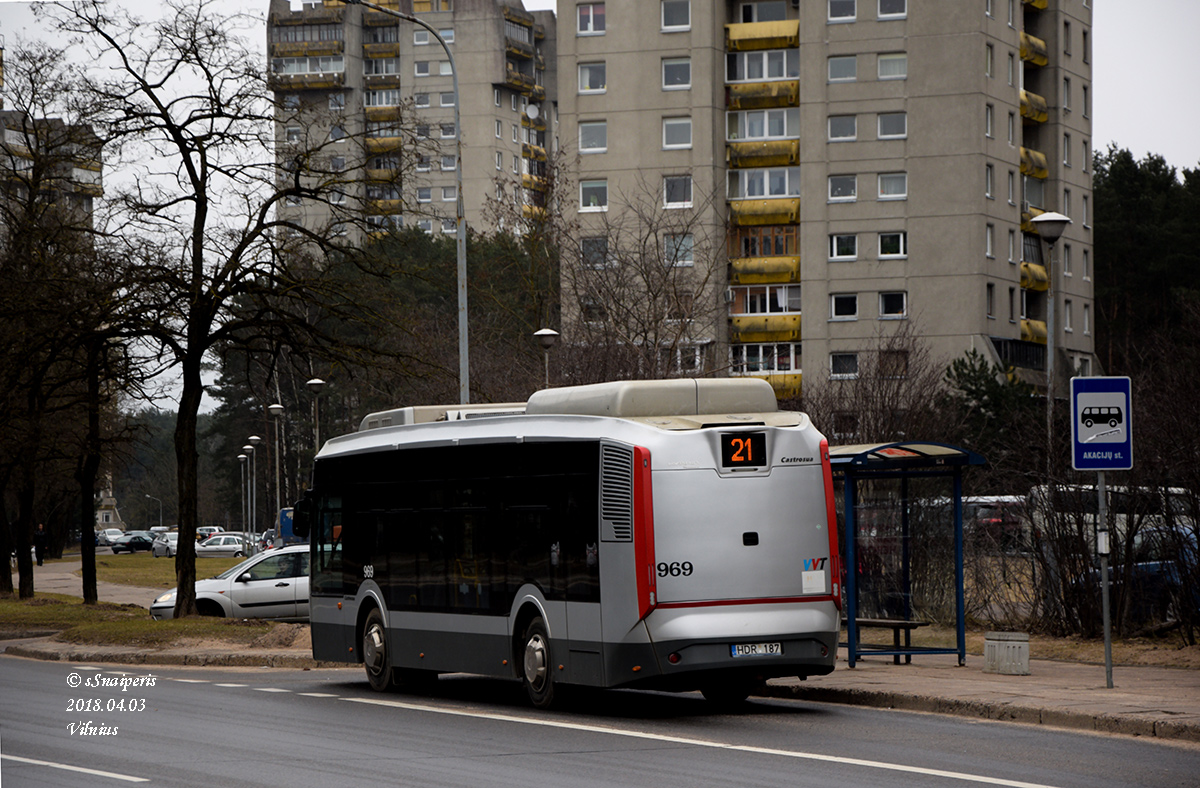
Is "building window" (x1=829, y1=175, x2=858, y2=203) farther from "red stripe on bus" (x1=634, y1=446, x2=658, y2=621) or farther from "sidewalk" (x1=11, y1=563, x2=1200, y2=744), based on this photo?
"red stripe on bus" (x1=634, y1=446, x2=658, y2=621)

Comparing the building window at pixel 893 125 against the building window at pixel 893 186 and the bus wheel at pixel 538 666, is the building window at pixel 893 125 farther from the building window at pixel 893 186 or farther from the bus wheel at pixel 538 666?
the bus wheel at pixel 538 666

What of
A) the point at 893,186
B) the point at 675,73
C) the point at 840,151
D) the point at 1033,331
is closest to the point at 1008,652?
the point at 893,186

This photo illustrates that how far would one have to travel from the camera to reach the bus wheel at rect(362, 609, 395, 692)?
714 inches

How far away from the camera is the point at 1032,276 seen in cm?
8194

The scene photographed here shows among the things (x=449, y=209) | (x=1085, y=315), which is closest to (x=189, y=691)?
(x=1085, y=315)

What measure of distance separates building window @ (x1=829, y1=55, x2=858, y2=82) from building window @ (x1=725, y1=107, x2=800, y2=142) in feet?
10.4

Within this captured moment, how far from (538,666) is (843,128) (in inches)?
2609

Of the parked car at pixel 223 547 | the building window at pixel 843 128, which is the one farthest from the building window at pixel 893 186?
the parked car at pixel 223 547

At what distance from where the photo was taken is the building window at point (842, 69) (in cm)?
7812

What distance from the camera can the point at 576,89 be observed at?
8094cm

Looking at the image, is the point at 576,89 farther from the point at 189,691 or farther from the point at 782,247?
the point at 189,691

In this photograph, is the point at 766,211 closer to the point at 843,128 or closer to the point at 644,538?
the point at 843,128

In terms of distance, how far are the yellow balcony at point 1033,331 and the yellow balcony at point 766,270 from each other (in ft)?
39.6

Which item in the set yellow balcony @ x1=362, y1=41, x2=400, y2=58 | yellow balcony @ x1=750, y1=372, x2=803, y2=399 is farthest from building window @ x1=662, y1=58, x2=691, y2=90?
yellow balcony @ x1=362, y1=41, x2=400, y2=58
